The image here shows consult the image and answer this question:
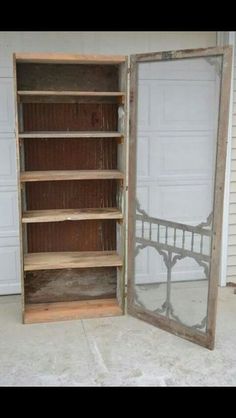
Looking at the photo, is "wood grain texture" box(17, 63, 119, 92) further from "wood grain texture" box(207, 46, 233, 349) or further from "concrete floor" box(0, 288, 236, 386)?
"concrete floor" box(0, 288, 236, 386)

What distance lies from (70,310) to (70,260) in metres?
0.40

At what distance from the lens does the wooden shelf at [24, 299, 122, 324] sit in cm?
332

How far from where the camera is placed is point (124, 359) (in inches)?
109

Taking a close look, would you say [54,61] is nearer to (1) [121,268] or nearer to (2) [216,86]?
(2) [216,86]

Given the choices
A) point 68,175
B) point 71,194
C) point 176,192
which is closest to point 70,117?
point 68,175

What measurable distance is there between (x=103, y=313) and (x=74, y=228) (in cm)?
71

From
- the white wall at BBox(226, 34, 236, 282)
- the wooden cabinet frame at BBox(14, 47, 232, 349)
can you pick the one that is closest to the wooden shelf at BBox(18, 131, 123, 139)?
the wooden cabinet frame at BBox(14, 47, 232, 349)

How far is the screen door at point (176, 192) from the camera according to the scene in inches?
112

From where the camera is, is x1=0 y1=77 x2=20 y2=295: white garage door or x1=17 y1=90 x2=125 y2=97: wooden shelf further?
x1=0 y1=77 x2=20 y2=295: white garage door

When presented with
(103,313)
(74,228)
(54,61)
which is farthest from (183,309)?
(54,61)

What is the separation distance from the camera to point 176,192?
368 centimetres

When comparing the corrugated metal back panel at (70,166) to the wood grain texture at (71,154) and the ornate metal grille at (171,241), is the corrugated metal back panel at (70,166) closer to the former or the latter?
the wood grain texture at (71,154)

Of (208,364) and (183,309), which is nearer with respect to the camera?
(208,364)

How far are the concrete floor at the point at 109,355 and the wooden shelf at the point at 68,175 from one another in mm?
1084
